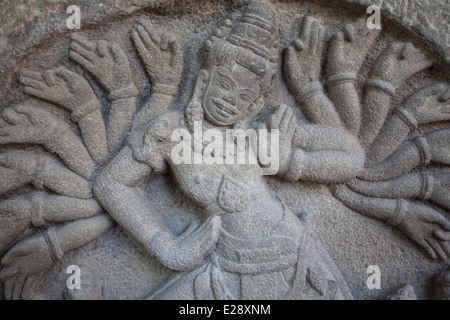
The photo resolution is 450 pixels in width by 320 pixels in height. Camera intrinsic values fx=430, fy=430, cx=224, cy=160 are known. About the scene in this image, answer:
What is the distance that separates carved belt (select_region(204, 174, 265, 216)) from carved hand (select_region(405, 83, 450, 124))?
0.91 m

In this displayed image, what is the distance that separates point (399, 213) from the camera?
82.8 inches

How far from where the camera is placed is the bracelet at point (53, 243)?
1995 millimetres

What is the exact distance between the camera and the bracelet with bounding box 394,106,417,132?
210cm

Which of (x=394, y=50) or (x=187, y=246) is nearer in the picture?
(x=187, y=246)

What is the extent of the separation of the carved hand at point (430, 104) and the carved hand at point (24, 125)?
1740 millimetres

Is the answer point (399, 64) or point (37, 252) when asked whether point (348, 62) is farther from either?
point (37, 252)

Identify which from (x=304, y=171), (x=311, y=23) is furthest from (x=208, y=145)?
(x=311, y=23)

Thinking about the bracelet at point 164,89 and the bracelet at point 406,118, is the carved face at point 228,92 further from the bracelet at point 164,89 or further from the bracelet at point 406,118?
the bracelet at point 406,118

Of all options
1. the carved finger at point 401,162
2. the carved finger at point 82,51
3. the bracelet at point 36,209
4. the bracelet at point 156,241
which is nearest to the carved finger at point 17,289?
the bracelet at point 36,209

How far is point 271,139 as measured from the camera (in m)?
2.01

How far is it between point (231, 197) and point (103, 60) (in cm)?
88

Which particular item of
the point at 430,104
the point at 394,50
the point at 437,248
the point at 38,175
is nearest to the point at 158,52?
the point at 38,175

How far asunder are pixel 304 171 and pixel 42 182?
1.22 m

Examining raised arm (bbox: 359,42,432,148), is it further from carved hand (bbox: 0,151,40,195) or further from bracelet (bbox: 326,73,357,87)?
carved hand (bbox: 0,151,40,195)
